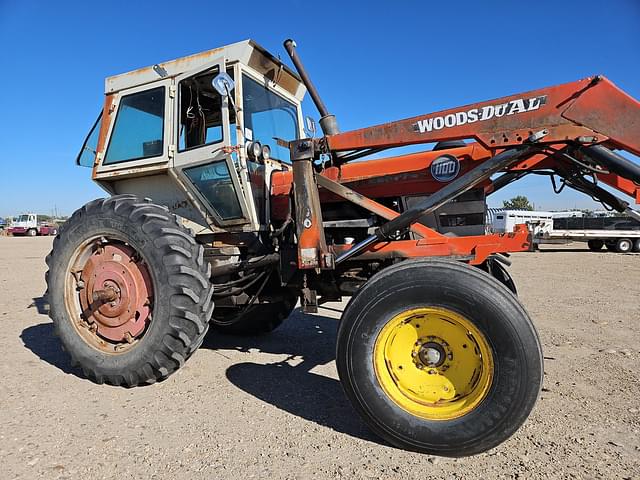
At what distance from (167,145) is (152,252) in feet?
3.75

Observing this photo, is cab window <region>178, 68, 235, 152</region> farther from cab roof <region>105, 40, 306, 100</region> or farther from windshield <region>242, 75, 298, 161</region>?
windshield <region>242, 75, 298, 161</region>

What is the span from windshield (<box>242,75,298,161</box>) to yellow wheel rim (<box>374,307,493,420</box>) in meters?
2.20

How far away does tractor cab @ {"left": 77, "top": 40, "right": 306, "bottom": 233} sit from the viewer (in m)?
3.69

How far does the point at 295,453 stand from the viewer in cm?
246

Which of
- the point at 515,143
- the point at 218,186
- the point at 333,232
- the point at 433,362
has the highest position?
the point at 515,143

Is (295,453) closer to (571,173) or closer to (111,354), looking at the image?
(111,354)

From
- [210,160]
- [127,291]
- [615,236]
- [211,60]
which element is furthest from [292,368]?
[615,236]

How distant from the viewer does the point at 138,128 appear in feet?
13.7

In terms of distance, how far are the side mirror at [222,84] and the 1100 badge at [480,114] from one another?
58.6 inches

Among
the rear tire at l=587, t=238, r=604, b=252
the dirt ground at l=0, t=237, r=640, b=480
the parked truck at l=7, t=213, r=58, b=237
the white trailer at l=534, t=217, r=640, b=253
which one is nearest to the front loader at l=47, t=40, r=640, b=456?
the dirt ground at l=0, t=237, r=640, b=480

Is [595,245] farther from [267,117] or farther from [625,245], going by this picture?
[267,117]

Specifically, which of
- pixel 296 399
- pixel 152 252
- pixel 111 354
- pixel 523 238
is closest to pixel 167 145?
pixel 152 252

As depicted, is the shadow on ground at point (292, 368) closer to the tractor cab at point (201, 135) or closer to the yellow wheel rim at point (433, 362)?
the yellow wheel rim at point (433, 362)

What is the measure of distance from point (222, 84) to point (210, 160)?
2.12 feet
